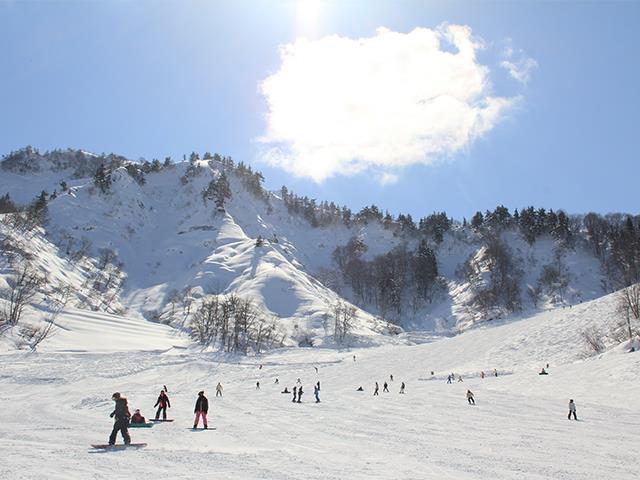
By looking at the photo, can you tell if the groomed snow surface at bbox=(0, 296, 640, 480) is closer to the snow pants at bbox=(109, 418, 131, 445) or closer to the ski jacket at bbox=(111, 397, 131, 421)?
the snow pants at bbox=(109, 418, 131, 445)

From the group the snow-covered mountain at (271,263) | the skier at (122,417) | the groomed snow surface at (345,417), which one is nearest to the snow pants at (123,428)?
the skier at (122,417)

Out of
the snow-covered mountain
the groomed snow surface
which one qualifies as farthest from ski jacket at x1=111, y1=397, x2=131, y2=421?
the snow-covered mountain

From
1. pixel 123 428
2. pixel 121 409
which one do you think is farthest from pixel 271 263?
pixel 123 428

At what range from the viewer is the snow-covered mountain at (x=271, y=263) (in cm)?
11431

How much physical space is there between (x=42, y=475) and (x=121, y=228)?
166 m

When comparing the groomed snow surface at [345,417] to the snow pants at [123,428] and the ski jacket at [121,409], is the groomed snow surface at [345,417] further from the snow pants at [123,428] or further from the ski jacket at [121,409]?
the ski jacket at [121,409]

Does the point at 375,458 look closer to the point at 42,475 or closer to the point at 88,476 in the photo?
the point at 88,476

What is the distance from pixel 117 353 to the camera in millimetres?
65438

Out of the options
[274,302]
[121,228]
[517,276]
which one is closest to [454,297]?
[517,276]

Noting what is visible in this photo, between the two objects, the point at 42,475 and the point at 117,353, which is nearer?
the point at 42,475

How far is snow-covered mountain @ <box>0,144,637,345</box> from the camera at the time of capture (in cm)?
11431

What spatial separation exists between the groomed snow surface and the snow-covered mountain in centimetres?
3865

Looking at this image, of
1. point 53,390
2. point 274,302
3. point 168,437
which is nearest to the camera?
point 168,437

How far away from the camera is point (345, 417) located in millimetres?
24094
